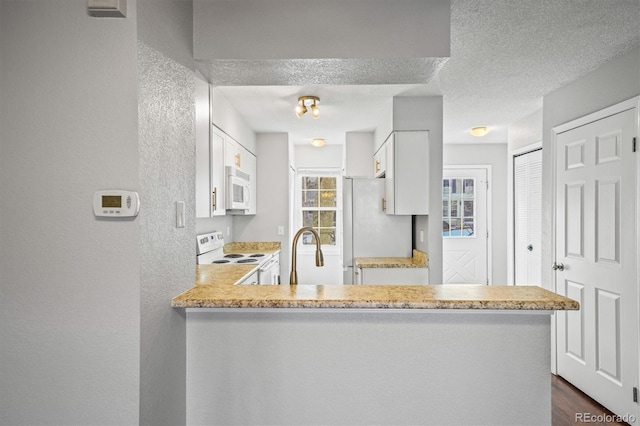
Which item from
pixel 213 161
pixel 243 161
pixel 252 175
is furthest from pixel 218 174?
pixel 252 175

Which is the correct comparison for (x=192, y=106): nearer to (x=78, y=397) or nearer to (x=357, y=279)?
(x=78, y=397)

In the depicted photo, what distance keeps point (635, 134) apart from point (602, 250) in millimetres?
789

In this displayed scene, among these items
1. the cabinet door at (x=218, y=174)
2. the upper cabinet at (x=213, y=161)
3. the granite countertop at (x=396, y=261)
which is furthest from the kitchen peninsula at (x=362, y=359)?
the granite countertop at (x=396, y=261)

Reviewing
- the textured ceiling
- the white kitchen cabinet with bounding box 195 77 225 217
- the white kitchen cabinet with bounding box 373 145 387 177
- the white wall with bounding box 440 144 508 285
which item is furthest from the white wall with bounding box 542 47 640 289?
the white kitchen cabinet with bounding box 195 77 225 217

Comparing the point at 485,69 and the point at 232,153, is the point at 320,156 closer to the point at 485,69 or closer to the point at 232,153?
the point at 232,153

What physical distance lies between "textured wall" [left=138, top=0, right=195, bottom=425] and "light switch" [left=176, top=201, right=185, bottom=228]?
3cm

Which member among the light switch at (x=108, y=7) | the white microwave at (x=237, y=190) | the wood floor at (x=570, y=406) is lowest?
the wood floor at (x=570, y=406)

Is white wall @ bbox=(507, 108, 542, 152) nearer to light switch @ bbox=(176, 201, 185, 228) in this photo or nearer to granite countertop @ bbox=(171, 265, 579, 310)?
granite countertop @ bbox=(171, 265, 579, 310)

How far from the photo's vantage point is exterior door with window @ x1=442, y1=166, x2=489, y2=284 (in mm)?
5590

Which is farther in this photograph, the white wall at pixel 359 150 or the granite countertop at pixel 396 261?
the white wall at pixel 359 150

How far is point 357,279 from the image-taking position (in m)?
3.54

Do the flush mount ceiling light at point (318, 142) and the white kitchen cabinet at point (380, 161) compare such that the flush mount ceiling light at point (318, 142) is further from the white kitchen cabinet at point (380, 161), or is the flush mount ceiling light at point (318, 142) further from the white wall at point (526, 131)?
the white wall at point (526, 131)

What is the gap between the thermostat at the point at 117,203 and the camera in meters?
1.28

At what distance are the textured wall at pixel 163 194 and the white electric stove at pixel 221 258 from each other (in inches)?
67.4
